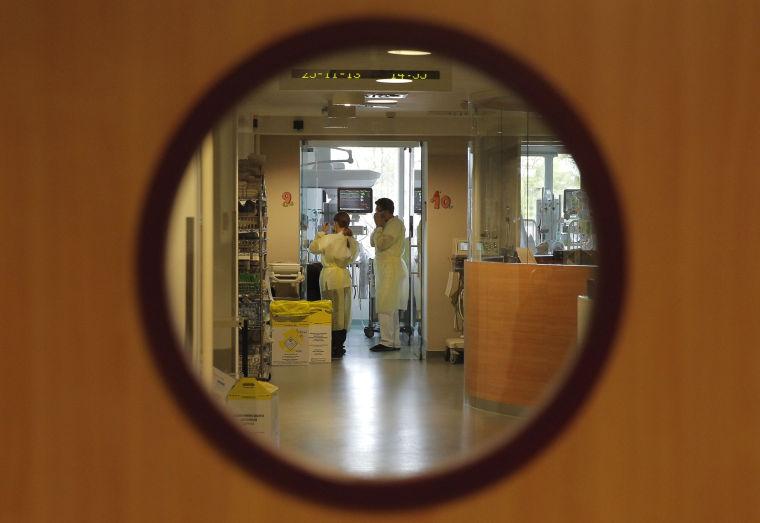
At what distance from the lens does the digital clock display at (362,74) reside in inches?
212

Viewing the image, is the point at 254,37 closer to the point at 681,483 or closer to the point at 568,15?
the point at 568,15

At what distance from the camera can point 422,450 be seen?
498cm

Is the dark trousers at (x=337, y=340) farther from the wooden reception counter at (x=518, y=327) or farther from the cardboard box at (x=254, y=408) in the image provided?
the cardboard box at (x=254, y=408)

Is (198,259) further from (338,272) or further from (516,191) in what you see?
(338,272)

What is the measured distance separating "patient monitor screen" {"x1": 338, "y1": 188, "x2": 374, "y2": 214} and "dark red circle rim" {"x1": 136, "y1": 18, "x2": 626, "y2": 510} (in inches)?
305

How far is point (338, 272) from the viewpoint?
8.45 metres

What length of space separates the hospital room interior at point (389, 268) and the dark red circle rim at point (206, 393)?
0.05 m

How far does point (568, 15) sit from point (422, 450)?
10.7 feet

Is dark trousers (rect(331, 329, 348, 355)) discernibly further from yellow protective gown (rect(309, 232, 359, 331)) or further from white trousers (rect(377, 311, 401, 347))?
white trousers (rect(377, 311, 401, 347))

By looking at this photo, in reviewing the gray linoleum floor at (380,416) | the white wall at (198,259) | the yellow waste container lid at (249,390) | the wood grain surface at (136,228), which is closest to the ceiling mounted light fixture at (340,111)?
the gray linoleum floor at (380,416)

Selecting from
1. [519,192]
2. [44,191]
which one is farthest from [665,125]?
[519,192]

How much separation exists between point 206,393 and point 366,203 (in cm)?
792

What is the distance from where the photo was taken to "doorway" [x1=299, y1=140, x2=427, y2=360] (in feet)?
28.9

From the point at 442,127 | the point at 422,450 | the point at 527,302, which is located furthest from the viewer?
the point at 442,127
